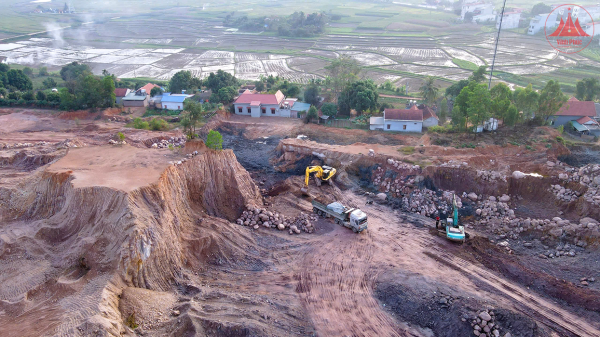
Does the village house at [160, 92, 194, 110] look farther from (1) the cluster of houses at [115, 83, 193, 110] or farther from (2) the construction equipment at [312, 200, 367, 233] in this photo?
(2) the construction equipment at [312, 200, 367, 233]

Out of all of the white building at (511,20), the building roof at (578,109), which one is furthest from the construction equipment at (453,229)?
the white building at (511,20)

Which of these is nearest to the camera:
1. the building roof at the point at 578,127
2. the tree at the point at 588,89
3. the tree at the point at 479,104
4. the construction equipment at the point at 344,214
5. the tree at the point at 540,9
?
the construction equipment at the point at 344,214

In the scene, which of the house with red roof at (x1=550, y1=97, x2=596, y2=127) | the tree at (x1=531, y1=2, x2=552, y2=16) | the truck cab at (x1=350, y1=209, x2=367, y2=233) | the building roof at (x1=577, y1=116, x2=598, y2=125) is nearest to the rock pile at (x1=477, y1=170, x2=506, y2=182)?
the truck cab at (x1=350, y1=209, x2=367, y2=233)

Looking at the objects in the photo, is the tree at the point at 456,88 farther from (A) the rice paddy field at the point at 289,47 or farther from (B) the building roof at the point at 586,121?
(B) the building roof at the point at 586,121

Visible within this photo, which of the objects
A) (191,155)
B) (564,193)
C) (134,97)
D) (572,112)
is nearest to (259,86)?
(134,97)

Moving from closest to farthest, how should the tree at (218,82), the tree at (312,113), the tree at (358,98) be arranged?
1. the tree at (358,98)
2. the tree at (312,113)
3. the tree at (218,82)

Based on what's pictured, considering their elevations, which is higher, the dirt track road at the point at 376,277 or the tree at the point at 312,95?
the tree at the point at 312,95
